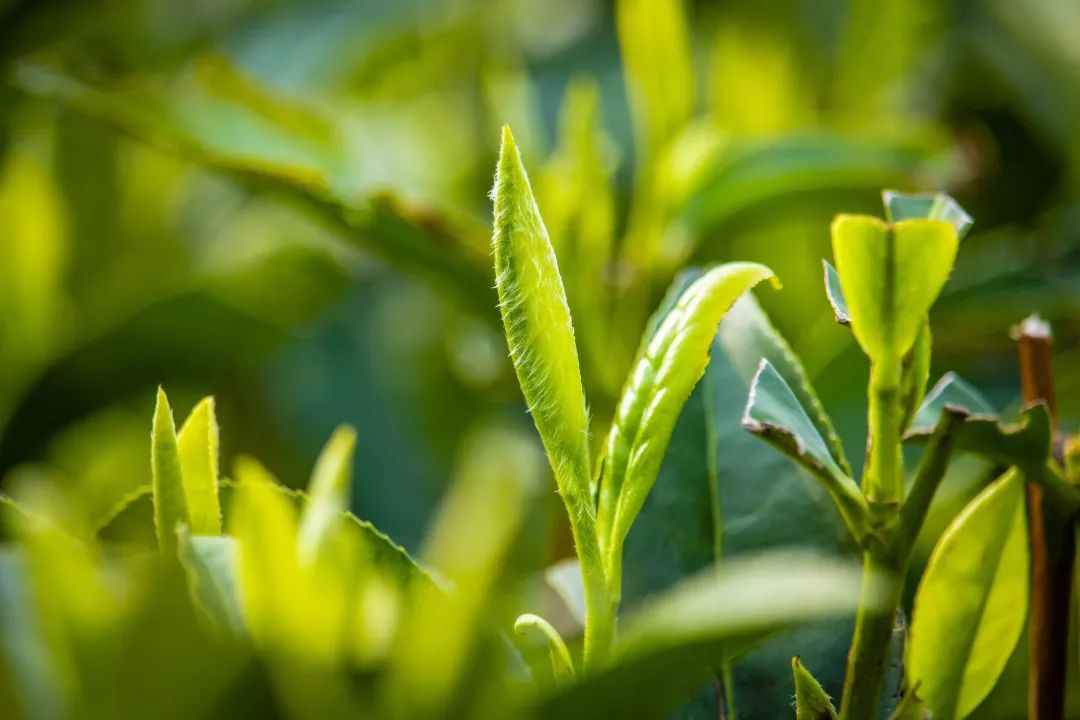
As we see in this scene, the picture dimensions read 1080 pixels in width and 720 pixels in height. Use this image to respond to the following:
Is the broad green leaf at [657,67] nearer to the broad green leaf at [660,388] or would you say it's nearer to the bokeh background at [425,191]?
the bokeh background at [425,191]

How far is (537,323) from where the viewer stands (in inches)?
15.0

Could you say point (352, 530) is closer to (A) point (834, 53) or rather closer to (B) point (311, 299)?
(B) point (311, 299)

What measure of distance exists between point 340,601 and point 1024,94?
1.19 metres

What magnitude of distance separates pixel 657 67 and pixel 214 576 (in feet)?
2.03

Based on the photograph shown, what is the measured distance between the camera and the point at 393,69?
1389mm

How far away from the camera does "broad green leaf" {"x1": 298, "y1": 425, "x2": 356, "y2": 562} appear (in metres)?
0.35

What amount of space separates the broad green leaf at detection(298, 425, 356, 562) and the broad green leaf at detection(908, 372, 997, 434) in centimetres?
18

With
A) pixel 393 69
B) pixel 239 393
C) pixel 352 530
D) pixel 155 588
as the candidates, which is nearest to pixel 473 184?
pixel 393 69

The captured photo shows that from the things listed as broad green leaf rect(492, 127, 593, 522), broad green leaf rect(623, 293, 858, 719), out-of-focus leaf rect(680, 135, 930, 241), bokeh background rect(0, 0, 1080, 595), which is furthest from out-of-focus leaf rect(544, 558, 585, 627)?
out-of-focus leaf rect(680, 135, 930, 241)

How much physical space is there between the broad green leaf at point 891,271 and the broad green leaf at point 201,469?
206 mm

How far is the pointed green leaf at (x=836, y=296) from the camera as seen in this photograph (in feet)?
1.40

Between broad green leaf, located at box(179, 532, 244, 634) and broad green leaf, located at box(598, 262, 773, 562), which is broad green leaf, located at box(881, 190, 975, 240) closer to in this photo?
broad green leaf, located at box(598, 262, 773, 562)

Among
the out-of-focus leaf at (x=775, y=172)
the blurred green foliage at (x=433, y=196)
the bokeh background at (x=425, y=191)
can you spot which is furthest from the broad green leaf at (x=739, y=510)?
the out-of-focus leaf at (x=775, y=172)

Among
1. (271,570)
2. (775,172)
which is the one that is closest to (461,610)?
(271,570)
